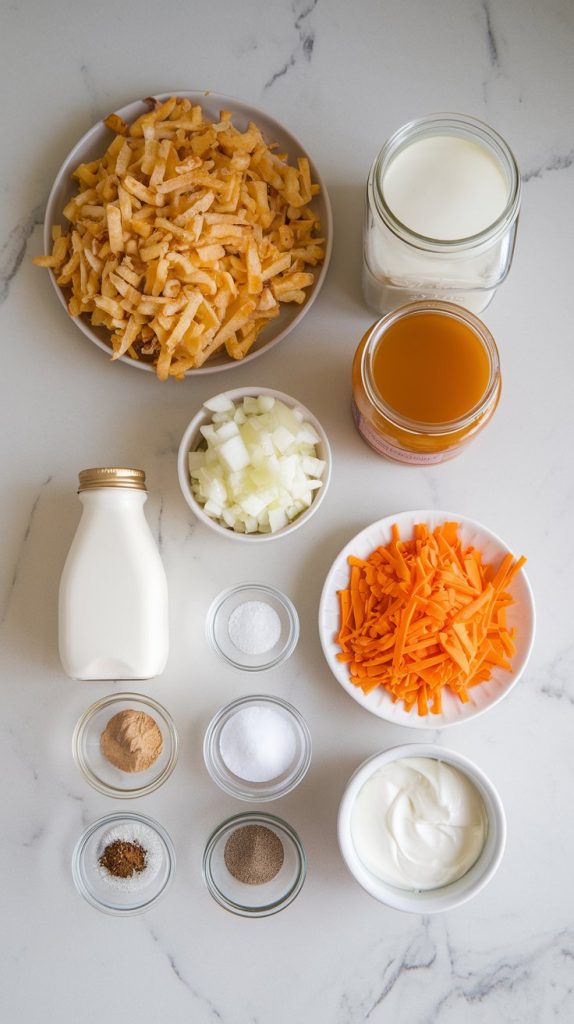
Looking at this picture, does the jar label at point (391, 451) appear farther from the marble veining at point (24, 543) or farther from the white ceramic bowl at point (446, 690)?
the marble veining at point (24, 543)

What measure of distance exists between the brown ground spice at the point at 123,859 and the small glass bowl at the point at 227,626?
1.13 feet

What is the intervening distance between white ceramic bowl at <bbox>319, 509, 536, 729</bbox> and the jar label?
9cm

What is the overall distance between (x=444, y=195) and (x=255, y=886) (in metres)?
1.13

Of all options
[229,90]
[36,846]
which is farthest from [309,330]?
[36,846]

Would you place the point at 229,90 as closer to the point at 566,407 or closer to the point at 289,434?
the point at 289,434

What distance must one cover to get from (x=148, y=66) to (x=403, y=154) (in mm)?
532

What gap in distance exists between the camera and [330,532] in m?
1.49

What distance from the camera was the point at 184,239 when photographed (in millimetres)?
1302

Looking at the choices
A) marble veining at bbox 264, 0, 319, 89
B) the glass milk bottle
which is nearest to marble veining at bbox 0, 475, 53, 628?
the glass milk bottle

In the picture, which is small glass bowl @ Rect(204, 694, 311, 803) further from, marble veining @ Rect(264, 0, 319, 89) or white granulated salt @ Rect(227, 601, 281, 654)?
marble veining @ Rect(264, 0, 319, 89)

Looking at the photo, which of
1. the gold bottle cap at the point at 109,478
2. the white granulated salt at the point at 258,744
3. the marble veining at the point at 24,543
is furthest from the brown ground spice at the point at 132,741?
the gold bottle cap at the point at 109,478

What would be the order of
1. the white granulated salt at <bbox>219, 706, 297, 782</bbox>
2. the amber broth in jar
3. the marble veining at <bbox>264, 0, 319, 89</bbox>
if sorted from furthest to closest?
the marble veining at <bbox>264, 0, 319, 89</bbox> < the white granulated salt at <bbox>219, 706, 297, 782</bbox> < the amber broth in jar

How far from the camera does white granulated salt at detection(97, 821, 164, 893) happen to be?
1.44m

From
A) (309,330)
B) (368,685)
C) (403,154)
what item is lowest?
(368,685)
